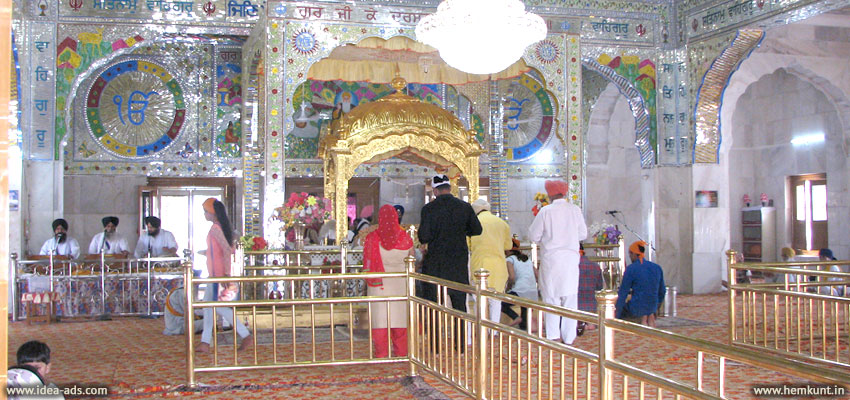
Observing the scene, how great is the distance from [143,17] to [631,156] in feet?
27.3

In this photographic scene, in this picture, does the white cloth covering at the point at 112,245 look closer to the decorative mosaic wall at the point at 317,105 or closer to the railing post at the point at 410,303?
the decorative mosaic wall at the point at 317,105

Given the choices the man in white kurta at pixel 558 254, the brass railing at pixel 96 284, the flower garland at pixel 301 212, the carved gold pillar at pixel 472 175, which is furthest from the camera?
the carved gold pillar at pixel 472 175

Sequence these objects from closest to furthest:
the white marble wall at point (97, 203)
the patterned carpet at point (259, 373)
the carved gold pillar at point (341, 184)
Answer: the patterned carpet at point (259, 373) < the carved gold pillar at point (341, 184) < the white marble wall at point (97, 203)

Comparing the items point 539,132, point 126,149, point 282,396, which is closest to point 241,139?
point 126,149

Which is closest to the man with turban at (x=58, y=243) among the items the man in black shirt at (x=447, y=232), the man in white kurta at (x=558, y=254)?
the man in black shirt at (x=447, y=232)

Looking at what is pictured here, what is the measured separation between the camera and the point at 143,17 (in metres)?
9.59

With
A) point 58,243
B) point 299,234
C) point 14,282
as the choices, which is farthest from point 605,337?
point 58,243

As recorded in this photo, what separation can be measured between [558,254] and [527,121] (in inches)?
287

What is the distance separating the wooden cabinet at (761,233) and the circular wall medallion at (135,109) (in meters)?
9.40

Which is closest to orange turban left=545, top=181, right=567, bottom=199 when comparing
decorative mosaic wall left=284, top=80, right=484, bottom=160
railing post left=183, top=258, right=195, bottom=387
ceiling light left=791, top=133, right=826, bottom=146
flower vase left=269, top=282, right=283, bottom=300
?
railing post left=183, top=258, right=195, bottom=387

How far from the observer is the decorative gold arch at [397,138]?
9922 millimetres

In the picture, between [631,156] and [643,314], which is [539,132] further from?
[643,314]

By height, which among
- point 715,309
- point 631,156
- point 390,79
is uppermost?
point 390,79

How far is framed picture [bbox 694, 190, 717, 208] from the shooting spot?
10859mm
